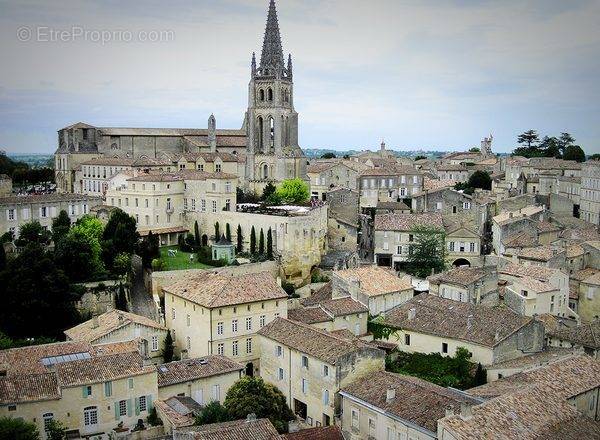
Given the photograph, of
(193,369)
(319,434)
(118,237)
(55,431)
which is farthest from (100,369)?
(118,237)

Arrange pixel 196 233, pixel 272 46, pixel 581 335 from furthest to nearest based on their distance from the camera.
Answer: pixel 272 46 < pixel 196 233 < pixel 581 335

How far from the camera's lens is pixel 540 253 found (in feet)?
173

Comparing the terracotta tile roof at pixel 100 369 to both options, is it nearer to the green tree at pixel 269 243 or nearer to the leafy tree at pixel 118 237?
the leafy tree at pixel 118 237

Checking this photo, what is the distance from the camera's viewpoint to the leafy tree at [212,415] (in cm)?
2870

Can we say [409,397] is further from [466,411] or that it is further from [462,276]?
[462,276]

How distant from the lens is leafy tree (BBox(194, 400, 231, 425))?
94.1 ft

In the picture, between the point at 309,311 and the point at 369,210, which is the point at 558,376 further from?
the point at 369,210

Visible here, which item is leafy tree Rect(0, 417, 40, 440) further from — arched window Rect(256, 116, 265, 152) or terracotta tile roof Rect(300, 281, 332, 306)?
arched window Rect(256, 116, 265, 152)

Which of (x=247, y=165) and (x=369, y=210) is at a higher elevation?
(x=247, y=165)

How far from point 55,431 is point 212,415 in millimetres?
6449

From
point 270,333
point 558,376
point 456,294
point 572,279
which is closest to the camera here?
point 558,376

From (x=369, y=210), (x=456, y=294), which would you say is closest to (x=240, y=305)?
(x=456, y=294)

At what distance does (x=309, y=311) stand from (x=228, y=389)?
9576 millimetres

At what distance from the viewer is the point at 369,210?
2827 inches
